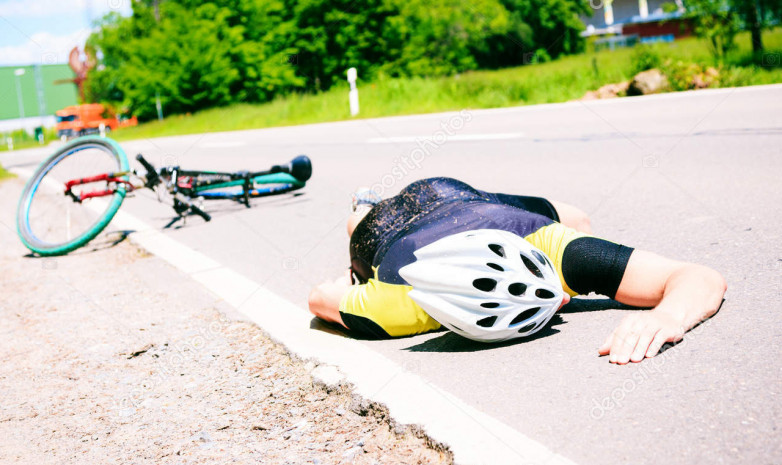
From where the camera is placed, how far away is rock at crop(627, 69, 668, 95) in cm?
1509

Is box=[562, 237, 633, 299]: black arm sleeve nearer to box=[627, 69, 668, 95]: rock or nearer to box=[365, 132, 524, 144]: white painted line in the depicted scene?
box=[365, 132, 524, 144]: white painted line

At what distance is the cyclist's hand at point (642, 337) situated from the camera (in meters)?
Answer: 2.56

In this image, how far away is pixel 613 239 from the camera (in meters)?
4.45

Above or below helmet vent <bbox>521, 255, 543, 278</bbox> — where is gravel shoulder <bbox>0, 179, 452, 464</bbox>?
below

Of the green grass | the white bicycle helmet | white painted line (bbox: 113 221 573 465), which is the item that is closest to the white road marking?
white painted line (bbox: 113 221 573 465)

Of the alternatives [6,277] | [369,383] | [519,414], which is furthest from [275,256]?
[519,414]

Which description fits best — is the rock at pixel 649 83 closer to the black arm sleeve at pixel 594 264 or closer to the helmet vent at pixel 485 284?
the black arm sleeve at pixel 594 264

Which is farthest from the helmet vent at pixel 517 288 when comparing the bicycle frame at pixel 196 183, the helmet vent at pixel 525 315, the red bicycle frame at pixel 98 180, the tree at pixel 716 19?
the tree at pixel 716 19

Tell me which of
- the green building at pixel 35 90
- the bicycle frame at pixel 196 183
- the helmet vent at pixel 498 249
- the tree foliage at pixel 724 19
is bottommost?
the helmet vent at pixel 498 249

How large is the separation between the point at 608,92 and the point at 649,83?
1.37m

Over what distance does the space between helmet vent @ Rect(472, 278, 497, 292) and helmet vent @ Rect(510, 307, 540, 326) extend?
0.65 feet

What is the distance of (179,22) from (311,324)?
121ft

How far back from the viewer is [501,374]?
2.68 metres

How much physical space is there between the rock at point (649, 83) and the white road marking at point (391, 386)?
12.9 m
